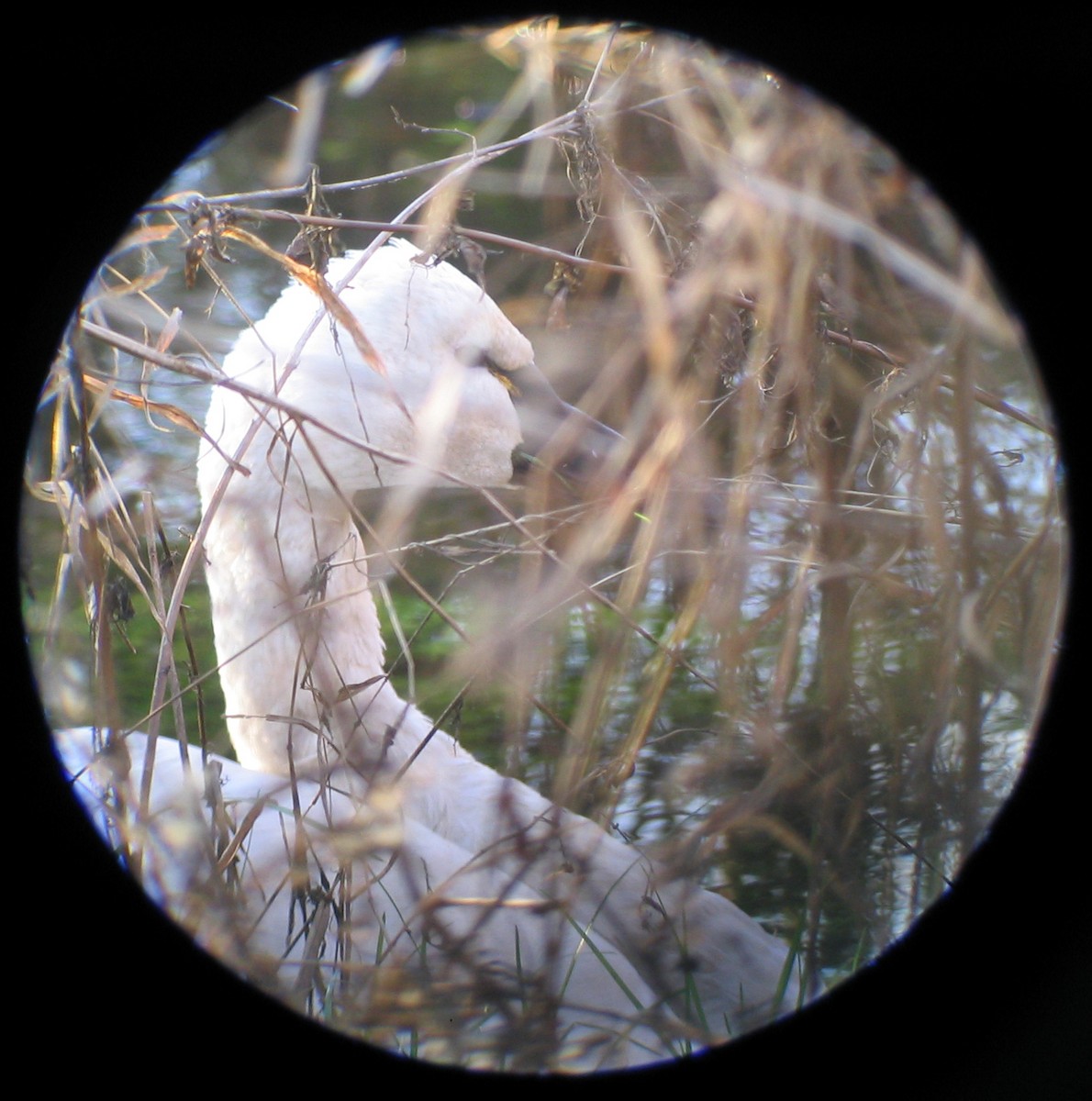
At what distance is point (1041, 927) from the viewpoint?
4.64ft

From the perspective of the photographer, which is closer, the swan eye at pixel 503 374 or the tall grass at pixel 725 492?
the tall grass at pixel 725 492

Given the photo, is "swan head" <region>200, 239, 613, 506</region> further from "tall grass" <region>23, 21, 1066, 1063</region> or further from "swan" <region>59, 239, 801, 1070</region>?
"tall grass" <region>23, 21, 1066, 1063</region>

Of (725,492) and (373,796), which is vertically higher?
(725,492)

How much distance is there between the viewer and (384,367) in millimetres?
1870

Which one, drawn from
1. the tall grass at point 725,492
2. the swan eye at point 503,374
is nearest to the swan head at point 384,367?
the swan eye at point 503,374

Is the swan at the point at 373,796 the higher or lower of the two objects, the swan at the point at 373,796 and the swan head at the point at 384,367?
the lower

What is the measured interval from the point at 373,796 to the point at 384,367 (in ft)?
2.37

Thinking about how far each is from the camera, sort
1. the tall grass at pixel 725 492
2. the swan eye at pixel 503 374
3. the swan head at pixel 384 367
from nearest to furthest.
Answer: the tall grass at pixel 725 492, the swan head at pixel 384 367, the swan eye at pixel 503 374

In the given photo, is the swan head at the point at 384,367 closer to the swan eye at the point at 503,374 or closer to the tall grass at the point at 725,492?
the swan eye at the point at 503,374

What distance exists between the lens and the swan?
1.52 metres

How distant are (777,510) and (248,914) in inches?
42.7

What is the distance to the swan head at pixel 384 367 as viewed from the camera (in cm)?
195

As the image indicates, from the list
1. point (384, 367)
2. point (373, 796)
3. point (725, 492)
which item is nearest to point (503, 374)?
point (384, 367)

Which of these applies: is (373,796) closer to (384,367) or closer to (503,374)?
(384,367)
